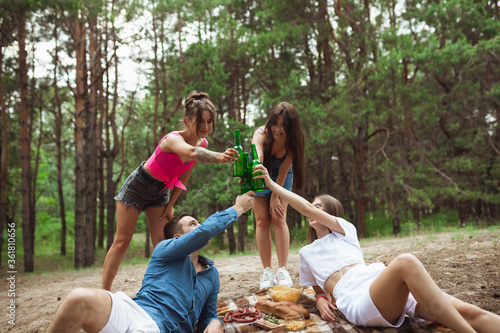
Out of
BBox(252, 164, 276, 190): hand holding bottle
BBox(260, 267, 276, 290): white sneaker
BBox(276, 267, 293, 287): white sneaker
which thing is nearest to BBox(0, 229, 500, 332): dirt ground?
BBox(260, 267, 276, 290): white sneaker

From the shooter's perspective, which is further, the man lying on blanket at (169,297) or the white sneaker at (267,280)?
the white sneaker at (267,280)

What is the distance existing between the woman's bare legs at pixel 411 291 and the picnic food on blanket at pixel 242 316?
1138 millimetres

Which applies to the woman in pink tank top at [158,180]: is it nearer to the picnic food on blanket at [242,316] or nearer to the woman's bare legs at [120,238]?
the woman's bare legs at [120,238]

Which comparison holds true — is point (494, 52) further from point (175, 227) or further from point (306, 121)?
point (175, 227)

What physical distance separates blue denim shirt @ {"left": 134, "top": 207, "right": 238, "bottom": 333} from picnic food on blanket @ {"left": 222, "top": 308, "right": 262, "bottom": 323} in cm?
32

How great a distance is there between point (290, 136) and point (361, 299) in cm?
174

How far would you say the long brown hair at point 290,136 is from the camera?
3635 millimetres

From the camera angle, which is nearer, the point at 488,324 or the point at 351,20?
the point at 488,324

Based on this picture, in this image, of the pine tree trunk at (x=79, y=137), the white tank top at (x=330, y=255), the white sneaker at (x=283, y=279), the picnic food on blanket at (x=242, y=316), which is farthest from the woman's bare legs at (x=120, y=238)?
the pine tree trunk at (x=79, y=137)

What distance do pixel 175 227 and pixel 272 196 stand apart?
1.30 metres

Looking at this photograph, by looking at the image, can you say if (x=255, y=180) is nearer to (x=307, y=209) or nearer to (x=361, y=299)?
(x=307, y=209)

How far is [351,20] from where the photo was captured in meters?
12.8

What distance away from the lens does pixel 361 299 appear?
2674mm

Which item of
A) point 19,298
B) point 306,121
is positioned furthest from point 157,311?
point 306,121
